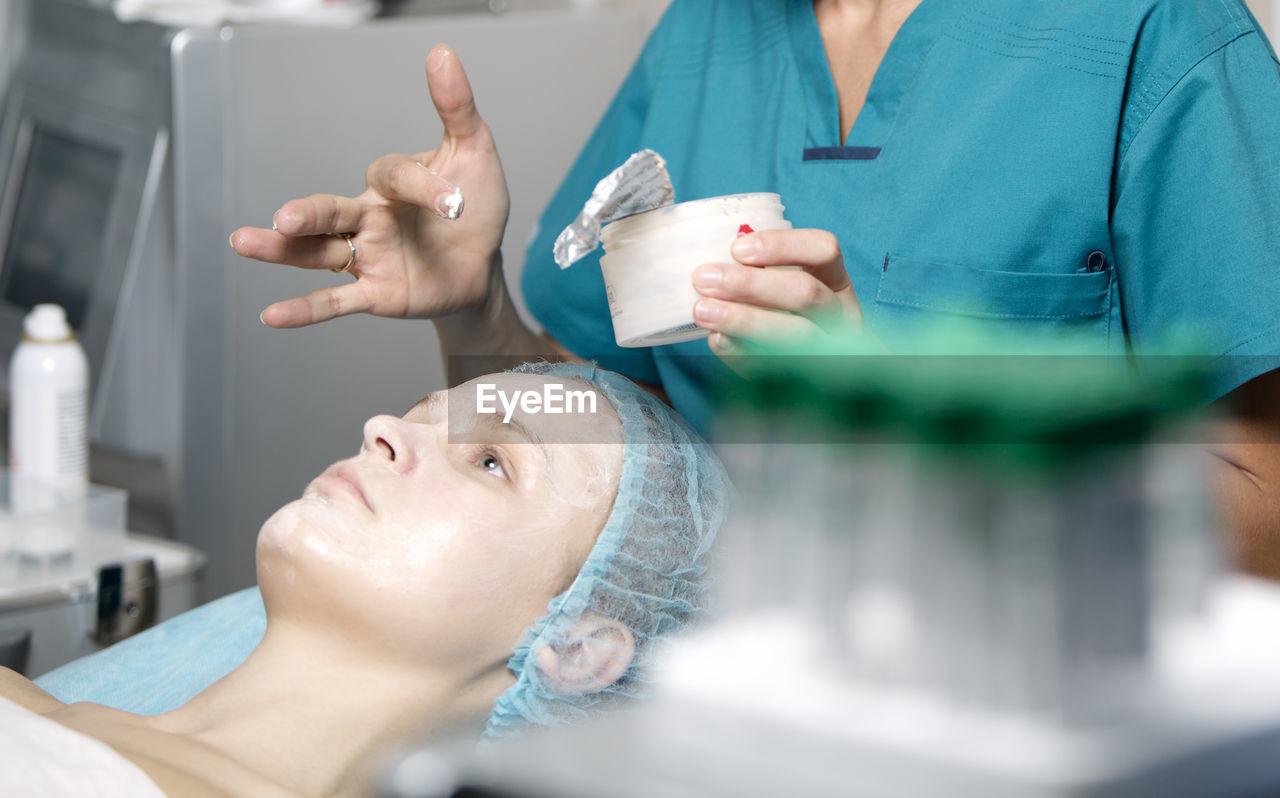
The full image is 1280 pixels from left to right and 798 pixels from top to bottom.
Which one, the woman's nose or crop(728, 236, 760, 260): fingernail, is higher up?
crop(728, 236, 760, 260): fingernail

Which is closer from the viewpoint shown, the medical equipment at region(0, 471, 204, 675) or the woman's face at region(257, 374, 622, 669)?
the woman's face at region(257, 374, 622, 669)

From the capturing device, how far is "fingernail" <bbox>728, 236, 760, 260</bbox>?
65cm

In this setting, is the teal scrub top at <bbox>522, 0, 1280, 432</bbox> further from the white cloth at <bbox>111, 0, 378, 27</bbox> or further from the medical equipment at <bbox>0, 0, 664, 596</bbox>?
the white cloth at <bbox>111, 0, 378, 27</bbox>

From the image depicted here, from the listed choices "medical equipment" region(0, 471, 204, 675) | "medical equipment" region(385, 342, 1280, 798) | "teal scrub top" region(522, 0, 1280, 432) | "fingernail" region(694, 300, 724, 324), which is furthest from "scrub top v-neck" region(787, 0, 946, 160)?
"medical equipment" region(0, 471, 204, 675)

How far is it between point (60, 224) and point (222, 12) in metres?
0.35

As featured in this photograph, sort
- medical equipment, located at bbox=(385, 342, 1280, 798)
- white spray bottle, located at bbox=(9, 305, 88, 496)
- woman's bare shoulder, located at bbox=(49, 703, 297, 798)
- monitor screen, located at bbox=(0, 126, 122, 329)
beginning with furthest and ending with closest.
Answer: monitor screen, located at bbox=(0, 126, 122, 329) < white spray bottle, located at bbox=(9, 305, 88, 496) < woman's bare shoulder, located at bbox=(49, 703, 297, 798) < medical equipment, located at bbox=(385, 342, 1280, 798)

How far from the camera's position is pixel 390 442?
2.89ft

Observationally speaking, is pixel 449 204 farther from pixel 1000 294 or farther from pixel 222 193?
pixel 222 193

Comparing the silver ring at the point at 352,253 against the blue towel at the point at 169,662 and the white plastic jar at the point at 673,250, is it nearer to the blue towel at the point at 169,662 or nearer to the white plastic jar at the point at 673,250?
the white plastic jar at the point at 673,250

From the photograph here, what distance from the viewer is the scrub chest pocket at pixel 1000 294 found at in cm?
84

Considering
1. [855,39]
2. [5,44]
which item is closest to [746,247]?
[855,39]

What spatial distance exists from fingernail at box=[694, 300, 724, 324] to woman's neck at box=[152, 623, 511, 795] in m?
0.39

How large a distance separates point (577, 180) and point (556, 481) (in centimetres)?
37

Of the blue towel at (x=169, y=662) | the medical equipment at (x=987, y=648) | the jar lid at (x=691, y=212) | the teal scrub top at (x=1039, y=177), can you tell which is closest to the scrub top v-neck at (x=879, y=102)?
the teal scrub top at (x=1039, y=177)
